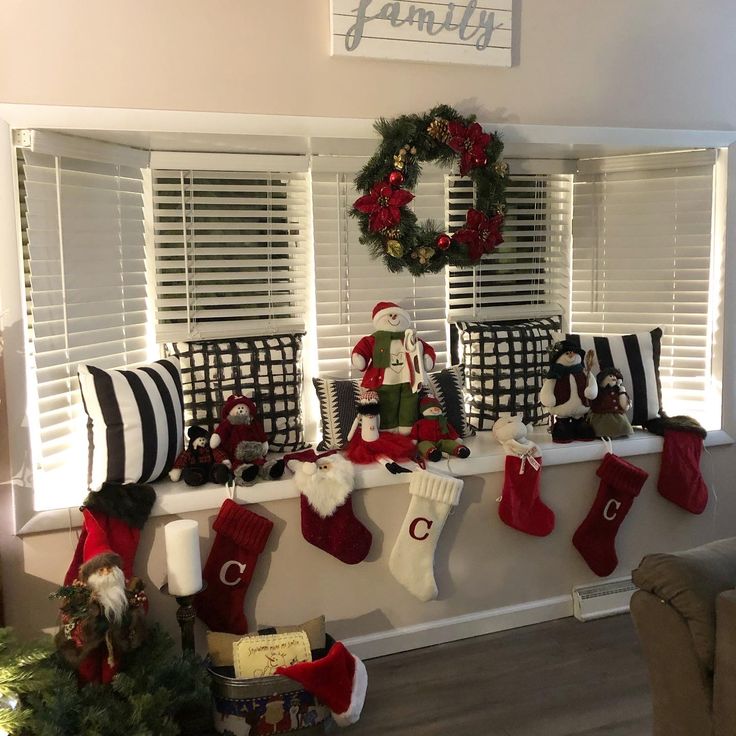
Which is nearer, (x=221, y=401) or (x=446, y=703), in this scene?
(x=446, y=703)

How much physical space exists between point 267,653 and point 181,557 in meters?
0.40

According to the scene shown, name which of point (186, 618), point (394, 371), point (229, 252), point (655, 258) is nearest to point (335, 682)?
point (186, 618)

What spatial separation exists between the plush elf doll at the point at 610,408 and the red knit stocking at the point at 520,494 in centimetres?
38

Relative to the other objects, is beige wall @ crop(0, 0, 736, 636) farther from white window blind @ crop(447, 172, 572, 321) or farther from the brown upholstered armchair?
the brown upholstered armchair

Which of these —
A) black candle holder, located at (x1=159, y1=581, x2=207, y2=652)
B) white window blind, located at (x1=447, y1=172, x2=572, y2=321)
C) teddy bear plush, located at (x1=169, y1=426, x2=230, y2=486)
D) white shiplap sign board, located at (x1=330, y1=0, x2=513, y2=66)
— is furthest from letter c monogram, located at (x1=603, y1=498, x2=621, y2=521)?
white shiplap sign board, located at (x1=330, y1=0, x2=513, y2=66)

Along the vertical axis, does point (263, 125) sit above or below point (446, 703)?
above

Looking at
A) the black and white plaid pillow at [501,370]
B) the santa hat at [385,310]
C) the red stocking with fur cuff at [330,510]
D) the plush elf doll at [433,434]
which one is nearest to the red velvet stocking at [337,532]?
the red stocking with fur cuff at [330,510]

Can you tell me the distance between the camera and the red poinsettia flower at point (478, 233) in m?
2.93

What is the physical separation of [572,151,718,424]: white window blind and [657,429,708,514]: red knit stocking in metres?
0.35

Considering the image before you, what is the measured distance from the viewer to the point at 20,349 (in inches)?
95.0

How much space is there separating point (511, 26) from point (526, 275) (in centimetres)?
114

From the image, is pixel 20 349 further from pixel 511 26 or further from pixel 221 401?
pixel 511 26

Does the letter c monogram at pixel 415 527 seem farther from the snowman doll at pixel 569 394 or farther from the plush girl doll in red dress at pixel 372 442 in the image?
the snowman doll at pixel 569 394

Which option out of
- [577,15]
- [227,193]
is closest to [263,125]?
[227,193]
